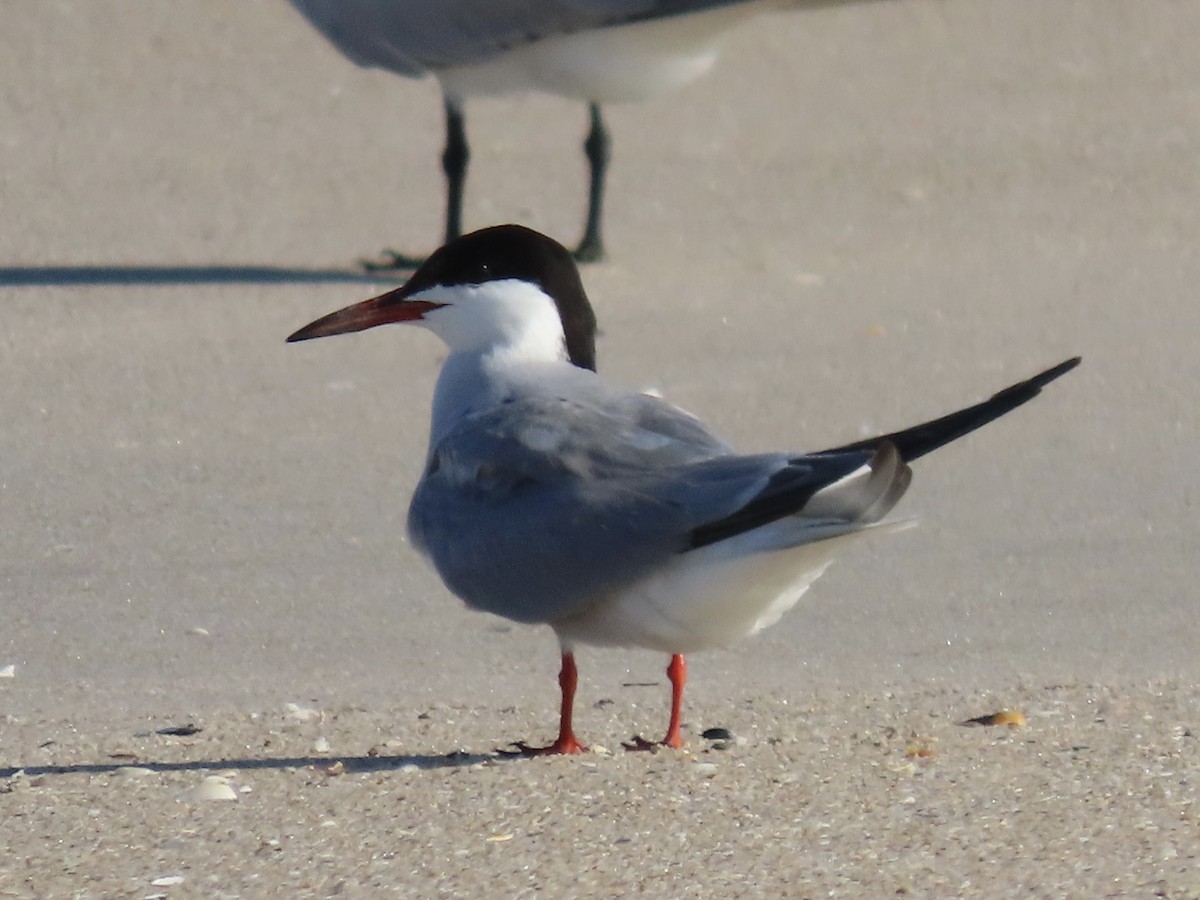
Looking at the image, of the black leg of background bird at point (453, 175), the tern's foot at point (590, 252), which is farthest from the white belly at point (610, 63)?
the tern's foot at point (590, 252)

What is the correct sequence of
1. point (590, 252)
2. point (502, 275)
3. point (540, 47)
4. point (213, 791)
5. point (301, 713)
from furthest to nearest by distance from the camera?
1. point (590, 252)
2. point (540, 47)
3. point (502, 275)
4. point (301, 713)
5. point (213, 791)

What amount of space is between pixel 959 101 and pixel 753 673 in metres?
5.93

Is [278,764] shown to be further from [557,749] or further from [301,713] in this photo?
[557,749]

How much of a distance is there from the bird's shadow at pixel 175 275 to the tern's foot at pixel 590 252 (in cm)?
60

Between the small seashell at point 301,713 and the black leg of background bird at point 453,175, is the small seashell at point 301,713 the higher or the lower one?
the lower one

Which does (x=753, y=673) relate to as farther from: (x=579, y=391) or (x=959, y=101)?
(x=959, y=101)

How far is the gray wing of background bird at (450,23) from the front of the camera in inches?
295

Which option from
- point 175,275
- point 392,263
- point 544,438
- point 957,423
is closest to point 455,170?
point 392,263

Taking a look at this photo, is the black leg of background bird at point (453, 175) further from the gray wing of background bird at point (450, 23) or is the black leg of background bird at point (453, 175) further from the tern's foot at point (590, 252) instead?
the tern's foot at point (590, 252)

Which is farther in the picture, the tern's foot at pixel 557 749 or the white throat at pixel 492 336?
the white throat at pixel 492 336

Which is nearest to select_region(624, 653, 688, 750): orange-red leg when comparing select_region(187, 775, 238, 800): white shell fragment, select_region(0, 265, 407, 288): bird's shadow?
select_region(187, 775, 238, 800): white shell fragment

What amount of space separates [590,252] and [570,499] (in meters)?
4.16

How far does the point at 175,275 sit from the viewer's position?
304 inches

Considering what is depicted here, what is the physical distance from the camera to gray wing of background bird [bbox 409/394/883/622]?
11.8ft
